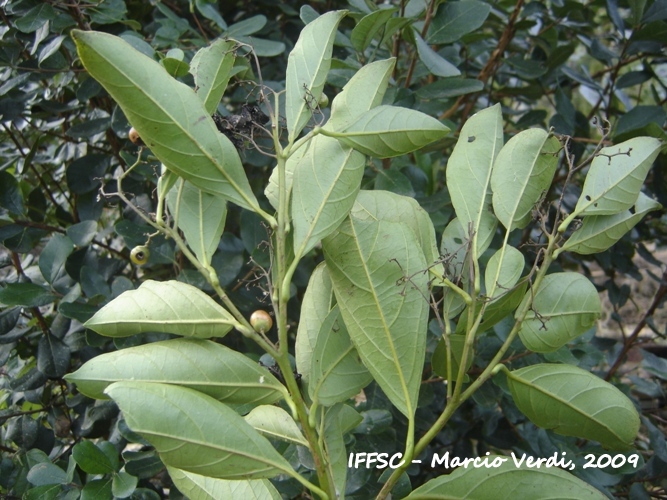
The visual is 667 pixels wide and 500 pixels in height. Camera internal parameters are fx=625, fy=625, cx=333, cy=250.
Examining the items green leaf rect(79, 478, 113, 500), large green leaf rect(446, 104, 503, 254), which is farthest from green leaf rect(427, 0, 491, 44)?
green leaf rect(79, 478, 113, 500)

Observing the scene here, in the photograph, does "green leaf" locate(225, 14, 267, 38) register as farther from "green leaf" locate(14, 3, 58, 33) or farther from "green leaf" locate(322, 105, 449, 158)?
"green leaf" locate(322, 105, 449, 158)

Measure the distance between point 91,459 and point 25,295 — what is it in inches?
11.5

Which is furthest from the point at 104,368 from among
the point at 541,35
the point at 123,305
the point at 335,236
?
the point at 541,35

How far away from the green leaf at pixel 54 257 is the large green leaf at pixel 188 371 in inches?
19.8

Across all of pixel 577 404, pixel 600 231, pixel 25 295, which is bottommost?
pixel 25 295

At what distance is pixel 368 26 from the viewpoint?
875 mm

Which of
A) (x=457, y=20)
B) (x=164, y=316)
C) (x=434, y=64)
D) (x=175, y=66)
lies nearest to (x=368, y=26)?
(x=434, y=64)

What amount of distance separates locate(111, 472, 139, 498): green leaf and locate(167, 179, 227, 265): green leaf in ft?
1.09

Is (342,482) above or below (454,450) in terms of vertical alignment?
above

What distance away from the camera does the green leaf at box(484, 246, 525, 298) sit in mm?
551

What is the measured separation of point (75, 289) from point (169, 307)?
0.52 metres

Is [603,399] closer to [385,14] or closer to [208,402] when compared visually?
[208,402]

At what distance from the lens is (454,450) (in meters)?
1.18

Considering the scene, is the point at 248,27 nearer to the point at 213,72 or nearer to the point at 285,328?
the point at 213,72
